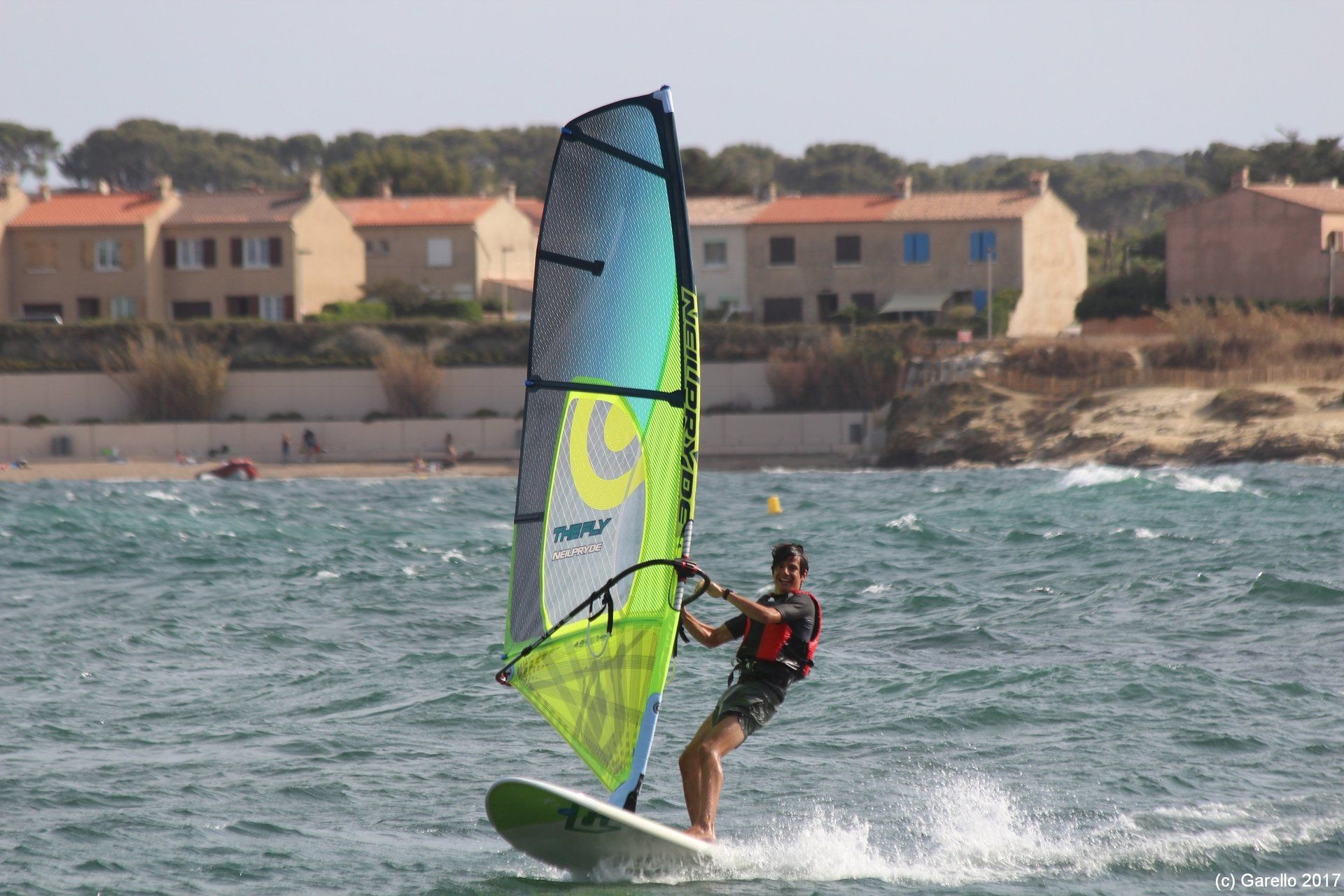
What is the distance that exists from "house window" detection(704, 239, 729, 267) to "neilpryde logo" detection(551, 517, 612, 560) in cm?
5059

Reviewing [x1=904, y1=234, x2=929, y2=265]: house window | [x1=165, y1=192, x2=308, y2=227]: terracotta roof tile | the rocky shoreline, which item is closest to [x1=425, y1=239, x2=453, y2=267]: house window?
[x1=165, y1=192, x2=308, y2=227]: terracotta roof tile

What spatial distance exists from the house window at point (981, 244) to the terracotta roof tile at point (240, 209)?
82.9 ft

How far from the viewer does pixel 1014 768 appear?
10047 mm

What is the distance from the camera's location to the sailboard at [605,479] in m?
7.31

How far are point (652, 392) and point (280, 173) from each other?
Result: 416ft

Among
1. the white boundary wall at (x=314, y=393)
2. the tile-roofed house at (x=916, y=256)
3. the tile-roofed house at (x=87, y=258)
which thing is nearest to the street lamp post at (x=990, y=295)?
the tile-roofed house at (x=916, y=256)

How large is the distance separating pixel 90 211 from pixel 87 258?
6.91 ft

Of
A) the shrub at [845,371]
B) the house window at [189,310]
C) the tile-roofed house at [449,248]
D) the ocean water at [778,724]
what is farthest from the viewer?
the tile-roofed house at [449,248]

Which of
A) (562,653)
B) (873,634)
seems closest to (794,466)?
(873,634)

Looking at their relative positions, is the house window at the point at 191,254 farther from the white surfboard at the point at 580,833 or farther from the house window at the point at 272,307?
the white surfboard at the point at 580,833

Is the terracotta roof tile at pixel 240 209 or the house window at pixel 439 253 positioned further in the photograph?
the house window at pixel 439 253

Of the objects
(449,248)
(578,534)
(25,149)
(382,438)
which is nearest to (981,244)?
(449,248)

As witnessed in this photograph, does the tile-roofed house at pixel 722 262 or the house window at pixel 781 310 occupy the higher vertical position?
the tile-roofed house at pixel 722 262

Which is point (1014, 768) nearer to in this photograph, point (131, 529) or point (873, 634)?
point (873, 634)
